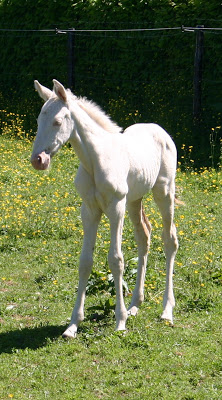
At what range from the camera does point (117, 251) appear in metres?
6.01

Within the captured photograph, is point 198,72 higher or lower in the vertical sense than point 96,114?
lower

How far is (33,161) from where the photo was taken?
550 cm

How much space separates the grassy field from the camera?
5.22 metres

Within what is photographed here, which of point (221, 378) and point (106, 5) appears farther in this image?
point (106, 5)

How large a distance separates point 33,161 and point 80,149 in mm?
537

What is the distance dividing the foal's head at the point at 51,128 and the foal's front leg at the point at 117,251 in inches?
28.7

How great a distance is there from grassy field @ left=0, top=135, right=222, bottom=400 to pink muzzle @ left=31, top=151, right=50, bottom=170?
1503 mm

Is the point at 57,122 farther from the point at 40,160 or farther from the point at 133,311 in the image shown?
the point at 133,311

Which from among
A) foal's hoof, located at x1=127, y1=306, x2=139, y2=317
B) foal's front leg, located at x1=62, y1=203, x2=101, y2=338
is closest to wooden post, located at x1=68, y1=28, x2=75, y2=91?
foal's hoof, located at x1=127, y1=306, x2=139, y2=317

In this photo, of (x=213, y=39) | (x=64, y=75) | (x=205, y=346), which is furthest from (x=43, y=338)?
(x=64, y=75)

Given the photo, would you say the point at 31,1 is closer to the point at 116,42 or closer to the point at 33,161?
the point at 116,42

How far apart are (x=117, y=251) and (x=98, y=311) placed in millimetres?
924

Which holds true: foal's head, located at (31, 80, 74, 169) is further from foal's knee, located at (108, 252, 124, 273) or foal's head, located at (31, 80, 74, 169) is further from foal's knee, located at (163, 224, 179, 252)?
foal's knee, located at (163, 224, 179, 252)

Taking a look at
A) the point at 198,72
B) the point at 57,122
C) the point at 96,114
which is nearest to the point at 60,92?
the point at 57,122
